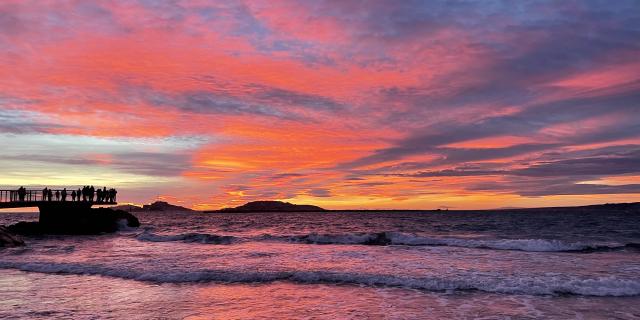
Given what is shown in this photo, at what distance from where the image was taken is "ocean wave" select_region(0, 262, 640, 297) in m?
17.9

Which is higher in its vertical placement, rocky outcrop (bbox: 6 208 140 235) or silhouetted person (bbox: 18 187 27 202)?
silhouetted person (bbox: 18 187 27 202)

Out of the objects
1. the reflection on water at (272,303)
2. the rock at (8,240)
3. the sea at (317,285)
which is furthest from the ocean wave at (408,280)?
the rock at (8,240)

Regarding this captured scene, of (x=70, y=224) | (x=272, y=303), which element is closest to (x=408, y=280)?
(x=272, y=303)

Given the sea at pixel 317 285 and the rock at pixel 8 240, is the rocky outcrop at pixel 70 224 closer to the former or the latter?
the rock at pixel 8 240

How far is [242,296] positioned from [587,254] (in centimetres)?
2531

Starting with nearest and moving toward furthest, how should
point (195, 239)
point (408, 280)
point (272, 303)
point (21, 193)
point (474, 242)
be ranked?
point (272, 303) < point (408, 280) < point (474, 242) < point (195, 239) < point (21, 193)

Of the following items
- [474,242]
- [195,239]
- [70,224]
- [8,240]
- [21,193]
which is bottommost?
[474,242]

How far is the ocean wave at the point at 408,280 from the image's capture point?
17.9 meters

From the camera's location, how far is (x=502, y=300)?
53.3 ft

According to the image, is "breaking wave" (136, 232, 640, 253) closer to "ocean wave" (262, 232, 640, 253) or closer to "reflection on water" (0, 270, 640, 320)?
"ocean wave" (262, 232, 640, 253)

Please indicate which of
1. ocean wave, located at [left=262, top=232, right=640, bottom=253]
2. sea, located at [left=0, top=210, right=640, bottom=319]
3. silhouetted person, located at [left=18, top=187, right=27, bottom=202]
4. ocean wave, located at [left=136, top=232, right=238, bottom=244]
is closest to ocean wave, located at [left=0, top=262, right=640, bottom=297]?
sea, located at [left=0, top=210, right=640, bottom=319]

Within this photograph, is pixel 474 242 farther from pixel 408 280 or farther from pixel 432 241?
pixel 408 280

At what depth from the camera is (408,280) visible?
64.6 feet

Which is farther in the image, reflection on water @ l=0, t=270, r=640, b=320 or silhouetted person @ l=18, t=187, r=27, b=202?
silhouetted person @ l=18, t=187, r=27, b=202
